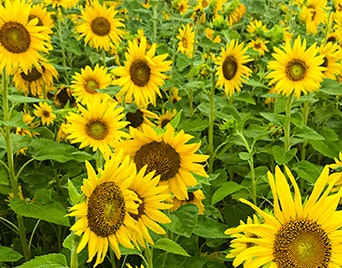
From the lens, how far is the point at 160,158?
1.53 metres

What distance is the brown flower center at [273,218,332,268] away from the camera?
1.20 metres

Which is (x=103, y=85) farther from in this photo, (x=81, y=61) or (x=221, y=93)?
(x=81, y=61)

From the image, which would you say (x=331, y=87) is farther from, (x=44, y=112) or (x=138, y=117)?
(x=44, y=112)

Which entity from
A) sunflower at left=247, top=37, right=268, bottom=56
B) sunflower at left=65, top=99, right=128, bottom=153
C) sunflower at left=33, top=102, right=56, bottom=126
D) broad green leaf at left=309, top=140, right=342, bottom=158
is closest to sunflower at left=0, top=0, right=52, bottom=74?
sunflower at left=65, top=99, right=128, bottom=153

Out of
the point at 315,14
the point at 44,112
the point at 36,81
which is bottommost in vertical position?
the point at 44,112

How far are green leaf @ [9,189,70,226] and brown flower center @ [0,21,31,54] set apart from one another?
0.55 meters

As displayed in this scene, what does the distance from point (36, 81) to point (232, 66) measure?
109 cm

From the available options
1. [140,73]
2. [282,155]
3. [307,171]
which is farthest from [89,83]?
[307,171]

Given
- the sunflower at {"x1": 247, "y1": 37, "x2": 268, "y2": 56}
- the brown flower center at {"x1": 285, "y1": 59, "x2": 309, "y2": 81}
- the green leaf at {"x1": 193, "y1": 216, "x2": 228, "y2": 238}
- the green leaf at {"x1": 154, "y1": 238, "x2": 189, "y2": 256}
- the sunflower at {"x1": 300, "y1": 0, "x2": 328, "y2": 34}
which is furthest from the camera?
the sunflower at {"x1": 300, "y1": 0, "x2": 328, "y2": 34}

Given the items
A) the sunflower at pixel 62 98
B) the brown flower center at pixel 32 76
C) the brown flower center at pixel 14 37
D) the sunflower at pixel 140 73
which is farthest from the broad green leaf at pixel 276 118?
Answer: the brown flower center at pixel 32 76

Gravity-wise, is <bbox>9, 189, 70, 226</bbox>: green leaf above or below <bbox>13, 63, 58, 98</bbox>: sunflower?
below

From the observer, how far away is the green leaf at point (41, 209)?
75.9 inches

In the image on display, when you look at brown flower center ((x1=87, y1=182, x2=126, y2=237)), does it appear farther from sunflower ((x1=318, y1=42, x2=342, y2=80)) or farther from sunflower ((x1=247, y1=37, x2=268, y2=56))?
sunflower ((x1=247, y1=37, x2=268, y2=56))

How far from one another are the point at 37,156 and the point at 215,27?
112cm
